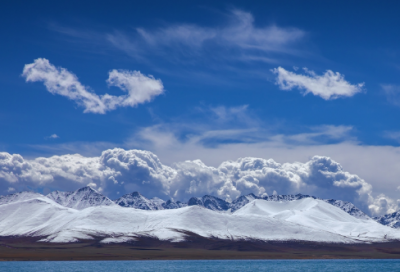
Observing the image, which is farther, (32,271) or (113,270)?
(113,270)

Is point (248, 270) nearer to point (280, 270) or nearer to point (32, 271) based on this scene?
point (280, 270)

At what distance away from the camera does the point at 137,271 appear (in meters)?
166

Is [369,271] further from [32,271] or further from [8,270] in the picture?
[8,270]

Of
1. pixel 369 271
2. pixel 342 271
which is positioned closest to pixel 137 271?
pixel 342 271

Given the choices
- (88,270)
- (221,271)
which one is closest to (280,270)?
(221,271)

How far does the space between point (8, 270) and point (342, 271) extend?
119m

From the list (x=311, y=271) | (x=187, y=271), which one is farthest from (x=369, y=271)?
(x=187, y=271)

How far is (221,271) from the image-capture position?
169 metres

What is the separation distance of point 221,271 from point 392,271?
204ft

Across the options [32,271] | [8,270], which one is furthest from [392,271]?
[8,270]

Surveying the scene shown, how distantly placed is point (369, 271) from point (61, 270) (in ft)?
363

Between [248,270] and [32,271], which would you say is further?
[248,270]

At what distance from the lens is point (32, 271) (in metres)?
160

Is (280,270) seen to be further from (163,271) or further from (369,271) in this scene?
(163,271)
